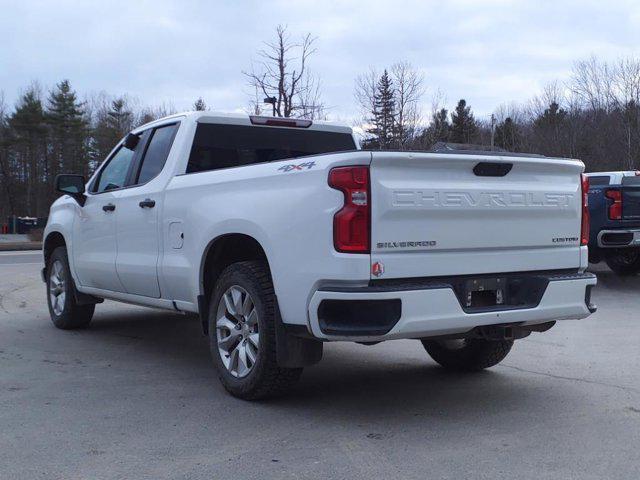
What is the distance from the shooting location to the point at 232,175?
16.2 ft

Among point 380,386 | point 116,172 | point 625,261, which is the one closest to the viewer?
point 380,386

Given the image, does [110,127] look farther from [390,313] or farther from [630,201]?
[390,313]

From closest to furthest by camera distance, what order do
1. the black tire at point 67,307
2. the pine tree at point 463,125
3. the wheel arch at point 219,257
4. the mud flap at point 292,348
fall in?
1. the mud flap at point 292,348
2. the wheel arch at point 219,257
3. the black tire at point 67,307
4. the pine tree at point 463,125

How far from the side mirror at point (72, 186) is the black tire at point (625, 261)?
8.29 metres

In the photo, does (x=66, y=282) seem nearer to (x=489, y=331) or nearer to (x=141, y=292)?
(x=141, y=292)

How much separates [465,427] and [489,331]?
0.61 m

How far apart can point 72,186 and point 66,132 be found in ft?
171

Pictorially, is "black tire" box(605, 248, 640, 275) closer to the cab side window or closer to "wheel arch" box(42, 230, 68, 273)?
the cab side window

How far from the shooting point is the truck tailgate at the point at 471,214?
4121 mm

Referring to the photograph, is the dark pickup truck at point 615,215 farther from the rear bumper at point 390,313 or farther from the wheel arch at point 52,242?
the wheel arch at point 52,242

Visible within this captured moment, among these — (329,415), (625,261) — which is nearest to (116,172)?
(329,415)

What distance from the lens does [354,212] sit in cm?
404

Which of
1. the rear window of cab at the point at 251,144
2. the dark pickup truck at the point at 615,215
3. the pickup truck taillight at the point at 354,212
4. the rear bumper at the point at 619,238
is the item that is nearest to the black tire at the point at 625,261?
the dark pickup truck at the point at 615,215

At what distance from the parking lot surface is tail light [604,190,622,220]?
161 inches
